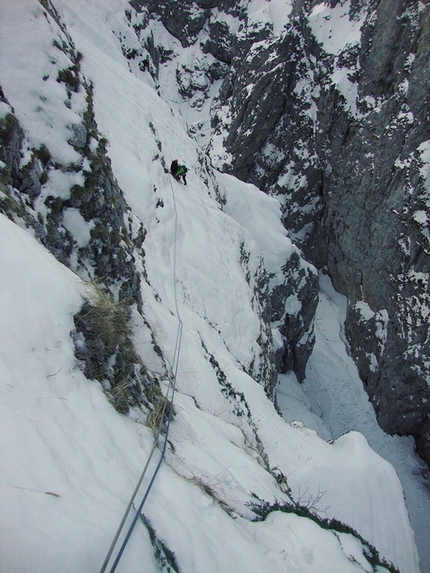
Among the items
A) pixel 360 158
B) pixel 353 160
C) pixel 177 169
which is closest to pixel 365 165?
pixel 360 158

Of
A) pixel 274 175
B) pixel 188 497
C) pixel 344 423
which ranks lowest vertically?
pixel 344 423

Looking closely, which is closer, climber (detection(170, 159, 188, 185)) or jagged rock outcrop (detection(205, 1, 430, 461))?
climber (detection(170, 159, 188, 185))

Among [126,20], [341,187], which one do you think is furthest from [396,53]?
[126,20]

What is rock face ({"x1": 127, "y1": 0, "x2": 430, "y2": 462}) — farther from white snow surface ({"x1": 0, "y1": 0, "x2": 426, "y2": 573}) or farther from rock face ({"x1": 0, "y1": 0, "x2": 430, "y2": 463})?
white snow surface ({"x1": 0, "y1": 0, "x2": 426, "y2": 573})

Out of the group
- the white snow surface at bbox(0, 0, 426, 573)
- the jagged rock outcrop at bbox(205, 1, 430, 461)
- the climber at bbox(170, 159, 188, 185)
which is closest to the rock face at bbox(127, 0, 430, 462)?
the jagged rock outcrop at bbox(205, 1, 430, 461)

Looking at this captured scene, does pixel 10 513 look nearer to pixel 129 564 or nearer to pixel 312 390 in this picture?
pixel 129 564

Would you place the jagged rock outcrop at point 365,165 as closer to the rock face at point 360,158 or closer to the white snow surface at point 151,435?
the rock face at point 360,158
